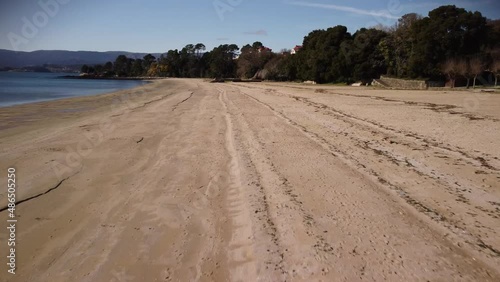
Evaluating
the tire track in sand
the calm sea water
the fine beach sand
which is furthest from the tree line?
the tire track in sand

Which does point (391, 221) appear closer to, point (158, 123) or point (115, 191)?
point (115, 191)

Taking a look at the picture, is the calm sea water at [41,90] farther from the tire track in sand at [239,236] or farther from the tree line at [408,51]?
the tree line at [408,51]

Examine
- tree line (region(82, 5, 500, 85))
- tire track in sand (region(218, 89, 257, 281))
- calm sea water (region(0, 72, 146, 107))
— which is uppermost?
tree line (region(82, 5, 500, 85))

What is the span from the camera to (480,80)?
32.7 metres

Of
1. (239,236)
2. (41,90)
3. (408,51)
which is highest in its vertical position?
(408,51)

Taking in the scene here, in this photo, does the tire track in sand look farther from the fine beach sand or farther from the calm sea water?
the calm sea water

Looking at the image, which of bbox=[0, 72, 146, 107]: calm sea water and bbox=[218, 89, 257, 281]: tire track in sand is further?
bbox=[0, 72, 146, 107]: calm sea water

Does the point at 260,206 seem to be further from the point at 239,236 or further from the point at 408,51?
the point at 408,51

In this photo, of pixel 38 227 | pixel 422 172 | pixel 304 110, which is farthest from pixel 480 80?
pixel 38 227

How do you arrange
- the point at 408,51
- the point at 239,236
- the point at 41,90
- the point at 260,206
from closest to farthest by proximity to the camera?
the point at 239,236, the point at 260,206, the point at 408,51, the point at 41,90

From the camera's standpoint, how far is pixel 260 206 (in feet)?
16.1

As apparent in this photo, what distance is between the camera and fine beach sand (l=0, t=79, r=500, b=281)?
3.54m

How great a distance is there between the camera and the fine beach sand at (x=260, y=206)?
354 centimetres

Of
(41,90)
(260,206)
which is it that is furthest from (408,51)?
(41,90)
